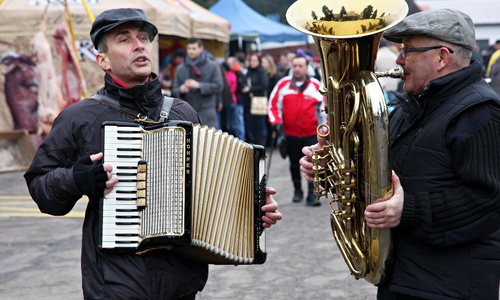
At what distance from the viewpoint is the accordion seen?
350 cm

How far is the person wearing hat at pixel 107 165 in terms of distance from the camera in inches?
141

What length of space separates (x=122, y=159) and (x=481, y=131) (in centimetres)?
152

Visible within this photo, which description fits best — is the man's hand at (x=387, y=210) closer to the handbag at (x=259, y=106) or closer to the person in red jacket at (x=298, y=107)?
the person in red jacket at (x=298, y=107)

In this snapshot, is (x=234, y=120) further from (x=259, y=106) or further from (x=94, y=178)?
(x=94, y=178)

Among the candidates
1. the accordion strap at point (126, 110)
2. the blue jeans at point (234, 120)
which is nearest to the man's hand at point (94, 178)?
the accordion strap at point (126, 110)

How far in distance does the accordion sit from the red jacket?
6.43 m

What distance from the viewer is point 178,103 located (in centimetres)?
394

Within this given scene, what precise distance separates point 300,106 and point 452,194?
6853mm

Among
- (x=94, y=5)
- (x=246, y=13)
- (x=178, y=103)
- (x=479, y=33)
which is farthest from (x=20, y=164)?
(x=479, y=33)

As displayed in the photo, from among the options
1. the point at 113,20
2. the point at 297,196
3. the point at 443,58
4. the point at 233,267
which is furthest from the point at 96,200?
the point at 297,196

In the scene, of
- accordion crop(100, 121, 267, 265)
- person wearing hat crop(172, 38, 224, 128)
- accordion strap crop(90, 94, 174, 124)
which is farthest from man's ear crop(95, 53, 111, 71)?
person wearing hat crop(172, 38, 224, 128)

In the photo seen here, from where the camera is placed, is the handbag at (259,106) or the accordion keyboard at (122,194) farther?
the handbag at (259,106)

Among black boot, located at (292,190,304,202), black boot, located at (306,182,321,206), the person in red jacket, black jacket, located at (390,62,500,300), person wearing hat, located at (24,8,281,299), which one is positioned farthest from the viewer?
black boot, located at (292,190,304,202)

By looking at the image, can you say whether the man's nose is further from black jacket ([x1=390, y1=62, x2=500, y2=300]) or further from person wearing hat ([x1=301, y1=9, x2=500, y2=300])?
black jacket ([x1=390, y1=62, x2=500, y2=300])
